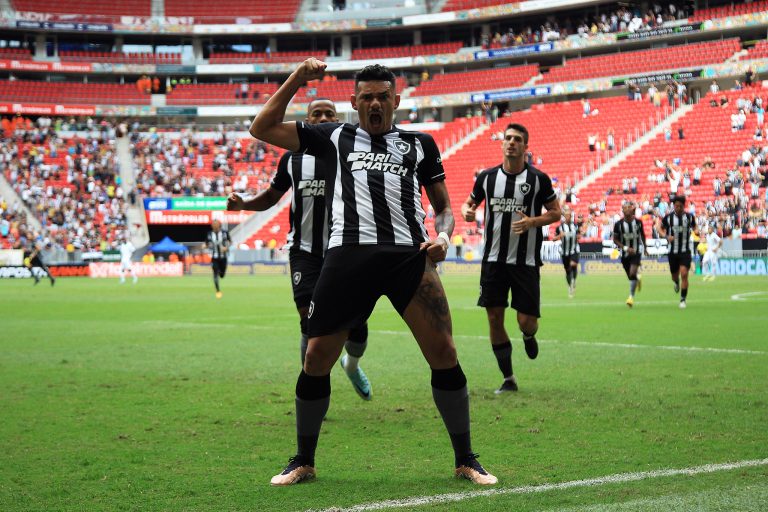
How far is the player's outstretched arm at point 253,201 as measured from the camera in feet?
23.8

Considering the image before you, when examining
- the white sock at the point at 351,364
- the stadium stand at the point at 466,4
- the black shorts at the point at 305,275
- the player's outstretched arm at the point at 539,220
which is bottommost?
the white sock at the point at 351,364

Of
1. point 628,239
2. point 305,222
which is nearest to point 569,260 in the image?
point 628,239

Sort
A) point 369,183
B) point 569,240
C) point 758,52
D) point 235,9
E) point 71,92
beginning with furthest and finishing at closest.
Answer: point 235,9 < point 71,92 < point 758,52 < point 569,240 < point 369,183

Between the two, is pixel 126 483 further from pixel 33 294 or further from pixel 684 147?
pixel 684 147

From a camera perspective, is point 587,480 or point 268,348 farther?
point 268,348

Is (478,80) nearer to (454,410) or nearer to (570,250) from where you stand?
(570,250)

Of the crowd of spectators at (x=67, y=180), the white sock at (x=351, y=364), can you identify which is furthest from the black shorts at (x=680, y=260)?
the crowd of spectators at (x=67, y=180)

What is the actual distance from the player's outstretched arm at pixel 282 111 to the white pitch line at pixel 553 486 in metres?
2.14

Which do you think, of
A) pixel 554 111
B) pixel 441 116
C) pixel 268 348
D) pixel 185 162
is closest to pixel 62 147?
pixel 185 162

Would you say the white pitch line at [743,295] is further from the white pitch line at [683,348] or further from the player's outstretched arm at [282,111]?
the player's outstretched arm at [282,111]

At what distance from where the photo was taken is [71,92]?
236 ft

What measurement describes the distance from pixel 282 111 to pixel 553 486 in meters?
2.63

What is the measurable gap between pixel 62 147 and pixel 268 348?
2183 inches

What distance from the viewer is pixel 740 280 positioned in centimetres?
3397
